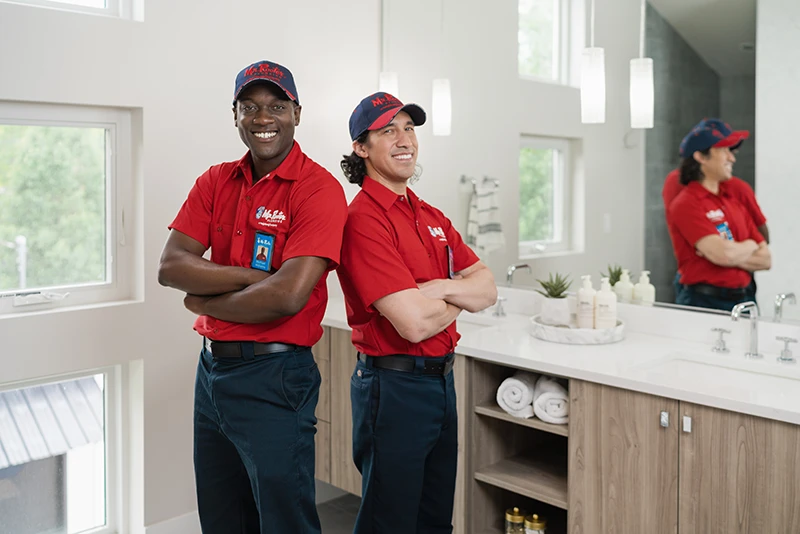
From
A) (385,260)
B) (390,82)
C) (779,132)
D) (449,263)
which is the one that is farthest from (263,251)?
(390,82)

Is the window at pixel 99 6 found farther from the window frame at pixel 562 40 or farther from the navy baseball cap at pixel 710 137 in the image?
the navy baseball cap at pixel 710 137

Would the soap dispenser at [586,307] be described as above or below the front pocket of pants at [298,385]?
above

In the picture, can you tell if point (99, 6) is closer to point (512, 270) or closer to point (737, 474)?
point (512, 270)

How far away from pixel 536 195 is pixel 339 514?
175 centimetres

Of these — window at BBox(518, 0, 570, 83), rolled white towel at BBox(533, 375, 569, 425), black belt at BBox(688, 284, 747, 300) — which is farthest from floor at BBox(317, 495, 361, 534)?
window at BBox(518, 0, 570, 83)

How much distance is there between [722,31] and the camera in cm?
259

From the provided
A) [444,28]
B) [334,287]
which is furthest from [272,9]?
[334,287]

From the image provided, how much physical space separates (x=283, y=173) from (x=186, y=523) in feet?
6.17

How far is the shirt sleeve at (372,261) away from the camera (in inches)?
78.2

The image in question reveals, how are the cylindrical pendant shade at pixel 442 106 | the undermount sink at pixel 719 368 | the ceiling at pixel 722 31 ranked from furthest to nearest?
the cylindrical pendant shade at pixel 442 106 → the ceiling at pixel 722 31 → the undermount sink at pixel 719 368

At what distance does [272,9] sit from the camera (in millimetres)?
3324

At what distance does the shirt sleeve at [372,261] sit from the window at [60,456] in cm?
154

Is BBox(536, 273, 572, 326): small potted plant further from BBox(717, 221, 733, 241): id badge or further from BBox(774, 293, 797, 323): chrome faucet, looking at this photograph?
BBox(774, 293, 797, 323): chrome faucet

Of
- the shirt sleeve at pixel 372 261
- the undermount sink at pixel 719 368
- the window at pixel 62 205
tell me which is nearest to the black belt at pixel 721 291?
the undermount sink at pixel 719 368
